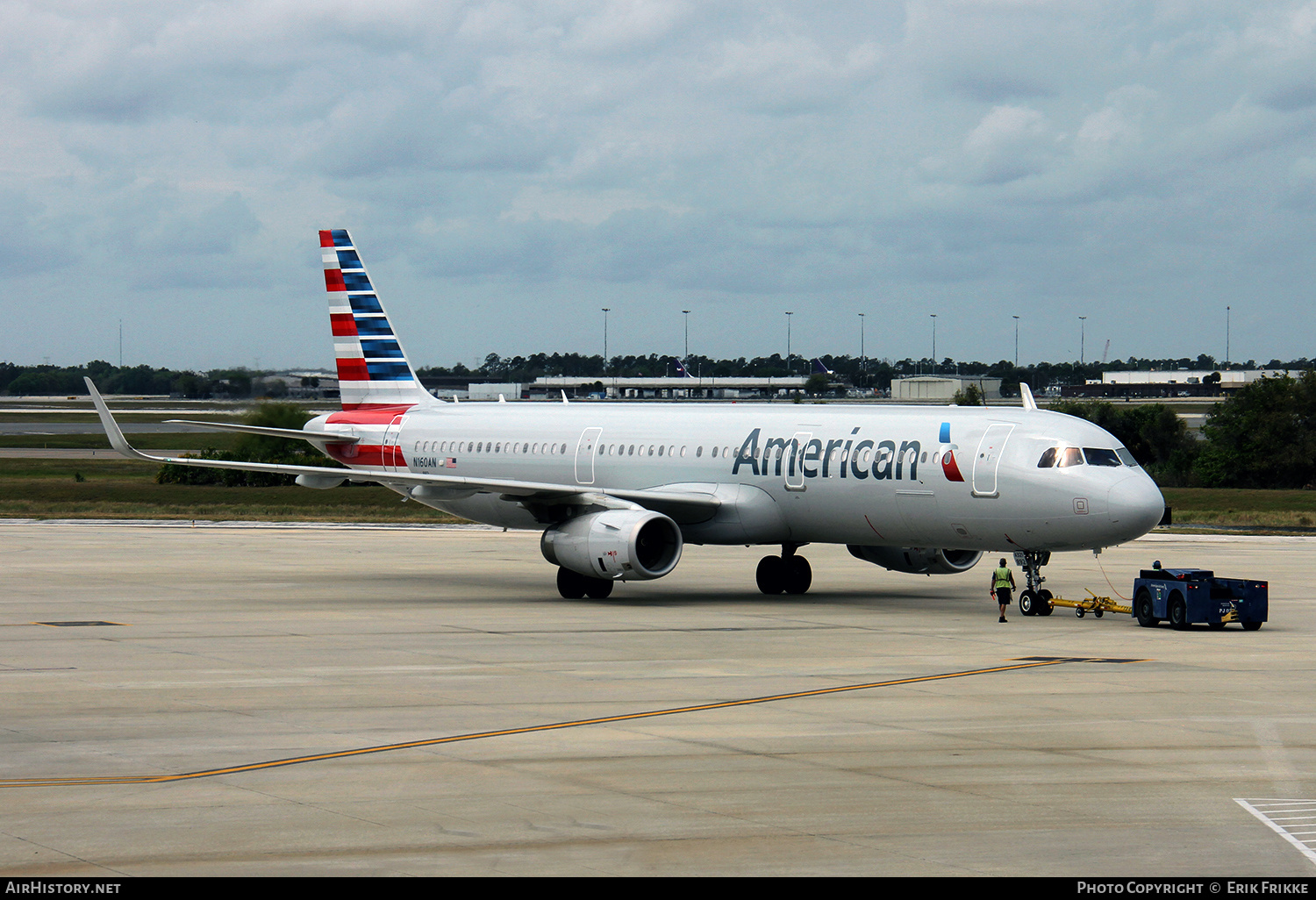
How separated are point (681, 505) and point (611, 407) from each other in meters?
6.56

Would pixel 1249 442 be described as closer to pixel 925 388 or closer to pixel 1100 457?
pixel 1100 457

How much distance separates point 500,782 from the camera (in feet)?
50.0

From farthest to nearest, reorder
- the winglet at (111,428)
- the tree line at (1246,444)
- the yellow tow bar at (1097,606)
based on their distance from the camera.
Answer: the tree line at (1246,444)
the winglet at (111,428)
the yellow tow bar at (1097,606)

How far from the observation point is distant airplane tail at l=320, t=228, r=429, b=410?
150 ft

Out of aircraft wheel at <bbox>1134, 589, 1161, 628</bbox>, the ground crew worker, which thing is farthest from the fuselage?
aircraft wheel at <bbox>1134, 589, 1161, 628</bbox>

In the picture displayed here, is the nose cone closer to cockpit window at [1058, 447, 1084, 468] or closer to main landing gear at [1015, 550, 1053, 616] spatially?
cockpit window at [1058, 447, 1084, 468]

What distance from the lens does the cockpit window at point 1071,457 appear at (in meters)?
30.5

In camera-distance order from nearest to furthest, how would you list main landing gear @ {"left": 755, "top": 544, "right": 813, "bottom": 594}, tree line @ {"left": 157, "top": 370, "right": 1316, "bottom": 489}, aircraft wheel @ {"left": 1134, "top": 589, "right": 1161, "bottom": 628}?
aircraft wheel @ {"left": 1134, "top": 589, "right": 1161, "bottom": 628}
main landing gear @ {"left": 755, "top": 544, "right": 813, "bottom": 594}
tree line @ {"left": 157, "top": 370, "right": 1316, "bottom": 489}

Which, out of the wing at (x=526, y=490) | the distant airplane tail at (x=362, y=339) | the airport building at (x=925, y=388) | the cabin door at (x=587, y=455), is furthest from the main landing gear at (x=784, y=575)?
the airport building at (x=925, y=388)

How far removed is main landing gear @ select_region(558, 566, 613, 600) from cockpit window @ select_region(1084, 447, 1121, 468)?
37.3 ft

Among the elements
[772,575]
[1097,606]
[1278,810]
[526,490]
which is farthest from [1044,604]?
[1278,810]

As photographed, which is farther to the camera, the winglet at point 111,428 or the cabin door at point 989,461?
the winglet at point 111,428

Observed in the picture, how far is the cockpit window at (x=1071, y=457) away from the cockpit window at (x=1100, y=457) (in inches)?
6.1

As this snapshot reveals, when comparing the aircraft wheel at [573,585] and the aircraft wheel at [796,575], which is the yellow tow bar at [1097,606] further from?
the aircraft wheel at [573,585]
